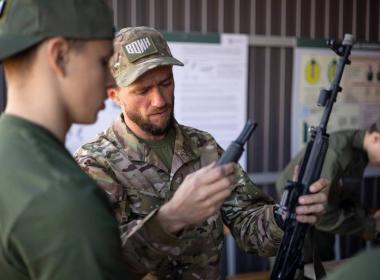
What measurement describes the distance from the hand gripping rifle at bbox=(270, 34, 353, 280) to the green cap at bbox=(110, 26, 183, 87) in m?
0.51

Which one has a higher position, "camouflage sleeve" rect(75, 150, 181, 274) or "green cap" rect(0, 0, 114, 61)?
"green cap" rect(0, 0, 114, 61)

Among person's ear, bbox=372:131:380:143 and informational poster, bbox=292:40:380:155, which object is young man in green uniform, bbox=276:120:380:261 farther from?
informational poster, bbox=292:40:380:155

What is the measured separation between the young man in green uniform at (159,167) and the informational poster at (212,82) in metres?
1.43

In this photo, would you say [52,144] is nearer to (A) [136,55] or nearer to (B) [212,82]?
(A) [136,55]

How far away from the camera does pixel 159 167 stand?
1702mm

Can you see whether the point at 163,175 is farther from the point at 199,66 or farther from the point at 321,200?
the point at 199,66

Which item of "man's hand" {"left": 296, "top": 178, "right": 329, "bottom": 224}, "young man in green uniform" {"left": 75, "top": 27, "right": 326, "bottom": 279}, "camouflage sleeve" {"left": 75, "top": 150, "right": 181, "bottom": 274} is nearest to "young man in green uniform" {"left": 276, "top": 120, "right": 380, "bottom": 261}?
"young man in green uniform" {"left": 75, "top": 27, "right": 326, "bottom": 279}

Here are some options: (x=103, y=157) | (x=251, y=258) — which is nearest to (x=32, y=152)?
(x=103, y=157)

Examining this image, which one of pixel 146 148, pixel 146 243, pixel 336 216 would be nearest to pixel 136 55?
pixel 146 148

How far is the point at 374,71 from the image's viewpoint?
385cm

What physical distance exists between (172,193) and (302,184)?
1.44 feet

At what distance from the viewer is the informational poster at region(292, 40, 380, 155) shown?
141 inches

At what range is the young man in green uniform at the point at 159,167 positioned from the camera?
1.60 meters

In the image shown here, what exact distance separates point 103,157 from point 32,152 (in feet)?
2.42
